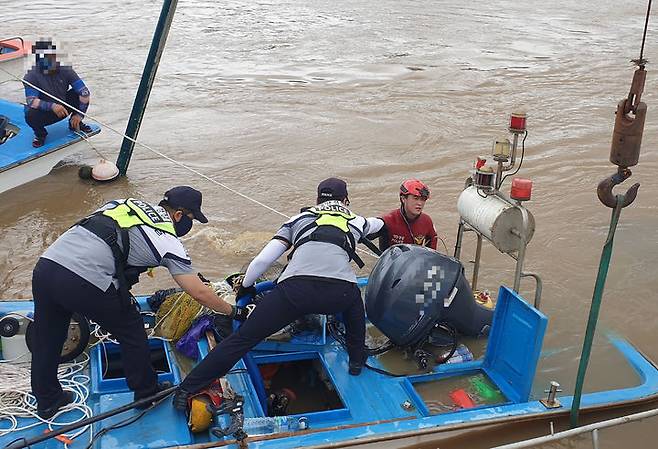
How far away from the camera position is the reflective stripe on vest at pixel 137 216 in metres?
3.75

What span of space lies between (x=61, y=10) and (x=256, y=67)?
10446 millimetres

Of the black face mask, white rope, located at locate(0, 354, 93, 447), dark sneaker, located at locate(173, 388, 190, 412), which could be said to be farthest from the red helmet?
white rope, located at locate(0, 354, 93, 447)

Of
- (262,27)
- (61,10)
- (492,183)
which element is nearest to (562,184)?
(492,183)

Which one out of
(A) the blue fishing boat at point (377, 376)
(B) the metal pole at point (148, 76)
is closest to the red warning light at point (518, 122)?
(A) the blue fishing boat at point (377, 376)

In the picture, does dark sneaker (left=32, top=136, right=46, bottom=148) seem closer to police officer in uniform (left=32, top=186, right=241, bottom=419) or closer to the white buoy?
the white buoy

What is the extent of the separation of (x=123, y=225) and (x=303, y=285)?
3.46ft

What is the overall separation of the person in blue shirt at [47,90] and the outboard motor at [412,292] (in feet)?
18.1

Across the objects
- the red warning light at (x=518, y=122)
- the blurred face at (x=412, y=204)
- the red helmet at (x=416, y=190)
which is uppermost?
the red warning light at (x=518, y=122)

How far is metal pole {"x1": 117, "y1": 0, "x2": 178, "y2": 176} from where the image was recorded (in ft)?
27.7

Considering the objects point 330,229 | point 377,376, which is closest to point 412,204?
point 330,229

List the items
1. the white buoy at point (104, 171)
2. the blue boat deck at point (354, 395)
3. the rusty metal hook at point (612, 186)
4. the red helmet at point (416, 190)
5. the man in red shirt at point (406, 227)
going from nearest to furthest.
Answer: the rusty metal hook at point (612, 186) → the blue boat deck at point (354, 395) → the red helmet at point (416, 190) → the man in red shirt at point (406, 227) → the white buoy at point (104, 171)

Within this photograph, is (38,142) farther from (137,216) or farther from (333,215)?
(333,215)

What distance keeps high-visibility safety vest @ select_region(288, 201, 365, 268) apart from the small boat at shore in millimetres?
9658

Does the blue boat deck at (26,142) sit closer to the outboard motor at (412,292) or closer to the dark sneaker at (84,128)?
the dark sneaker at (84,128)
